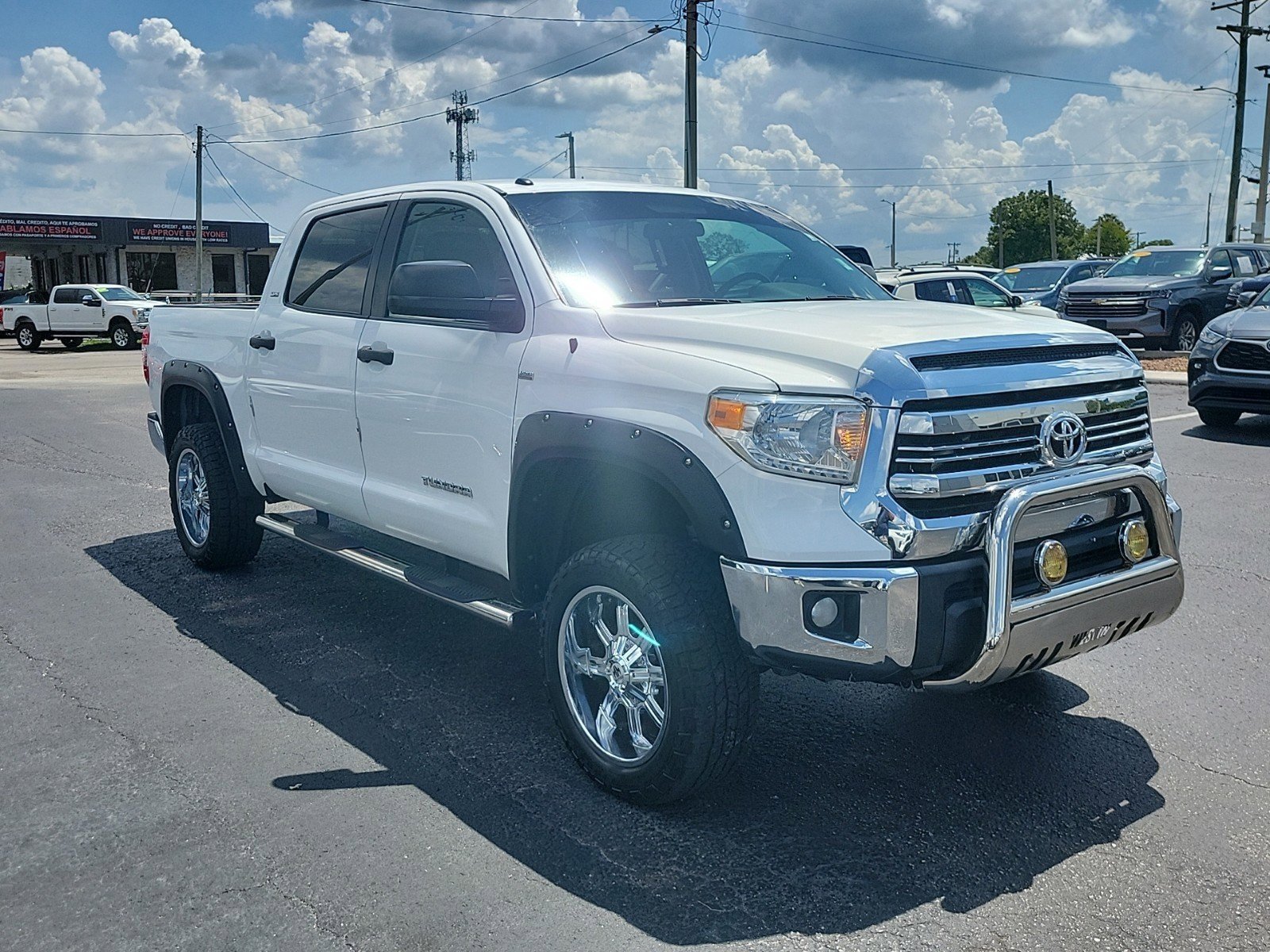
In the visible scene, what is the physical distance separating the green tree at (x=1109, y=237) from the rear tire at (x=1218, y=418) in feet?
461

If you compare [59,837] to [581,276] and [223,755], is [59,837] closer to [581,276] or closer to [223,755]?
[223,755]

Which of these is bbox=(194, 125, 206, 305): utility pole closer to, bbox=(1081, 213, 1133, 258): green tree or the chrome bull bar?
the chrome bull bar

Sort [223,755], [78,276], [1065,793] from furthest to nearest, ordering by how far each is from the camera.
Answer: [78,276] → [223,755] → [1065,793]

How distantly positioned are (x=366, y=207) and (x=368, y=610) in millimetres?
1996

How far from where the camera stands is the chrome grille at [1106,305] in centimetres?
1967

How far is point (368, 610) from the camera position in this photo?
6055mm

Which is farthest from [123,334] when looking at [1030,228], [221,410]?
[1030,228]

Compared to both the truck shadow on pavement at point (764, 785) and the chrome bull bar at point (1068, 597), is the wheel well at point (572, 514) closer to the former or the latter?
the truck shadow on pavement at point (764, 785)

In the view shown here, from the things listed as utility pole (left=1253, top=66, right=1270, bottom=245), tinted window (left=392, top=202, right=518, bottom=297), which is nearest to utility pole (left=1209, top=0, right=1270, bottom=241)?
utility pole (left=1253, top=66, right=1270, bottom=245)

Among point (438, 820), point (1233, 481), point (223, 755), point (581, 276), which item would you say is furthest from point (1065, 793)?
point (1233, 481)

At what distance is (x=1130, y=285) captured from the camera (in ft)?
65.0

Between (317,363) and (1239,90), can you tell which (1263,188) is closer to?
(1239,90)

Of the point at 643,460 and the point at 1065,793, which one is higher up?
the point at 643,460

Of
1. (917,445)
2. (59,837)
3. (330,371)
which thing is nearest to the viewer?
(917,445)
